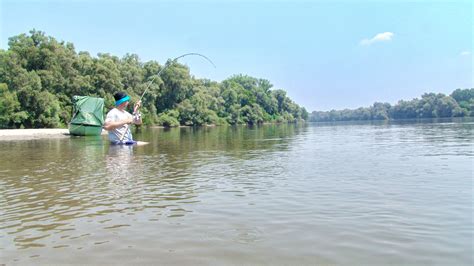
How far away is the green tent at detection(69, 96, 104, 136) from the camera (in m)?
41.2

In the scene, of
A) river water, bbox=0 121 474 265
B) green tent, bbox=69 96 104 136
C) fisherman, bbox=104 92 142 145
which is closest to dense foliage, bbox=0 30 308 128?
fisherman, bbox=104 92 142 145

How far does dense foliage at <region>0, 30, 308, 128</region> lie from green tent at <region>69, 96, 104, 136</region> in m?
20.3

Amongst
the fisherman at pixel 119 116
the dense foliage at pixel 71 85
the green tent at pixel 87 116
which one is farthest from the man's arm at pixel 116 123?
the green tent at pixel 87 116

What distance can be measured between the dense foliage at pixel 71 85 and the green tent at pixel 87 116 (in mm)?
20288

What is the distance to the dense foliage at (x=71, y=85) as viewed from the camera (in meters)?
58.6

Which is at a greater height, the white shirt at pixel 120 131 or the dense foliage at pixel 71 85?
the dense foliage at pixel 71 85

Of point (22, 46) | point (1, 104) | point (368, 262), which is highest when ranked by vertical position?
point (22, 46)

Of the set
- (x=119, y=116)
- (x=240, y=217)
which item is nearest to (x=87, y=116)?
(x=119, y=116)

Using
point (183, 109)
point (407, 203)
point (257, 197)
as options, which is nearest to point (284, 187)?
point (257, 197)

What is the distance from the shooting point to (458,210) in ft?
23.2

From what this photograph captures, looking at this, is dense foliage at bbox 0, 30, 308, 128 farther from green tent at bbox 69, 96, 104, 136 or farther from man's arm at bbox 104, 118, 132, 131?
green tent at bbox 69, 96, 104, 136

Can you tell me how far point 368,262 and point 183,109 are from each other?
101 m

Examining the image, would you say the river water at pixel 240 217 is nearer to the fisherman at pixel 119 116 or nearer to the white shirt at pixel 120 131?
the fisherman at pixel 119 116

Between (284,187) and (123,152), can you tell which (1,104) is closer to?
(123,152)
